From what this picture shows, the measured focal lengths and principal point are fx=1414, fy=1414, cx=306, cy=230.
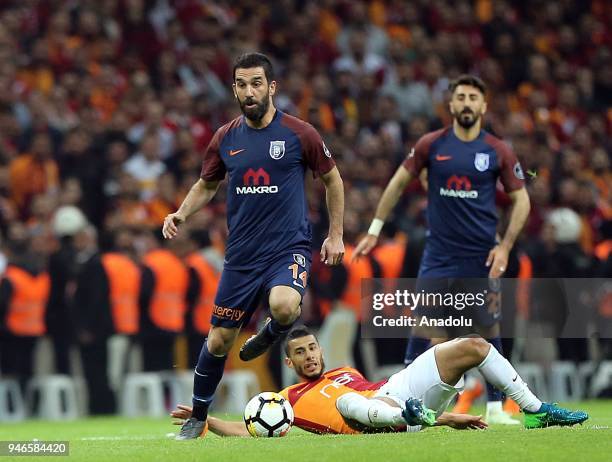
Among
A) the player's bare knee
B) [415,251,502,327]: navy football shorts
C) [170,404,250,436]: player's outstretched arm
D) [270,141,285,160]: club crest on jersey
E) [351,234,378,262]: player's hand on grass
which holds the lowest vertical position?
[170,404,250,436]: player's outstretched arm

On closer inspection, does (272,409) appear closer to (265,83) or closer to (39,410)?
(265,83)

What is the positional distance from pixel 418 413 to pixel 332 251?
1464 millimetres

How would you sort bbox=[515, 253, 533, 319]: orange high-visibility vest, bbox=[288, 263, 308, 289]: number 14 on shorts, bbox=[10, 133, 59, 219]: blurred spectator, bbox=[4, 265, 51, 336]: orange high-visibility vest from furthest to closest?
bbox=[10, 133, 59, 219]: blurred spectator
bbox=[4, 265, 51, 336]: orange high-visibility vest
bbox=[515, 253, 533, 319]: orange high-visibility vest
bbox=[288, 263, 308, 289]: number 14 on shorts

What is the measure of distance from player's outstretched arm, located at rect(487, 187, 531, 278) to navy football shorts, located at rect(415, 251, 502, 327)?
0.22m

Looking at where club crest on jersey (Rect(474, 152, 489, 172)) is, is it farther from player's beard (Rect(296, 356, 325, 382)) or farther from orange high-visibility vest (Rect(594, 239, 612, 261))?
orange high-visibility vest (Rect(594, 239, 612, 261))

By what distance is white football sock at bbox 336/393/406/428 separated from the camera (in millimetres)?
9562

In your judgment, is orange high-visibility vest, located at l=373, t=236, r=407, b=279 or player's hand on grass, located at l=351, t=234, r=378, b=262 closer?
player's hand on grass, located at l=351, t=234, r=378, b=262

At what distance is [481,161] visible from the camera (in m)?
11.8

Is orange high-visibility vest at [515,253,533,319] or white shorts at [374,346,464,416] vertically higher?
orange high-visibility vest at [515,253,533,319]

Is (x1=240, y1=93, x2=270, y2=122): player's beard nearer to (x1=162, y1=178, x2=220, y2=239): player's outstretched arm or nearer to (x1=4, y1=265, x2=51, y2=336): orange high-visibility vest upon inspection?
(x1=162, y1=178, x2=220, y2=239): player's outstretched arm

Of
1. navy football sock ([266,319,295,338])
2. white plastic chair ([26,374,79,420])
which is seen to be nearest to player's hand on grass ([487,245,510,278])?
navy football sock ([266,319,295,338])

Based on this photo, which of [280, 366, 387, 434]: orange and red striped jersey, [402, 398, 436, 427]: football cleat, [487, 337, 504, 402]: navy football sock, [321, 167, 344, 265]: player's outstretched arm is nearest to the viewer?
[402, 398, 436, 427]: football cleat

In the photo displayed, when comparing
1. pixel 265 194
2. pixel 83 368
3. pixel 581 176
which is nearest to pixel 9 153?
pixel 83 368

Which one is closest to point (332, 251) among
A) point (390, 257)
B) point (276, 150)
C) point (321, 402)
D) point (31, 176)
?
point (276, 150)
